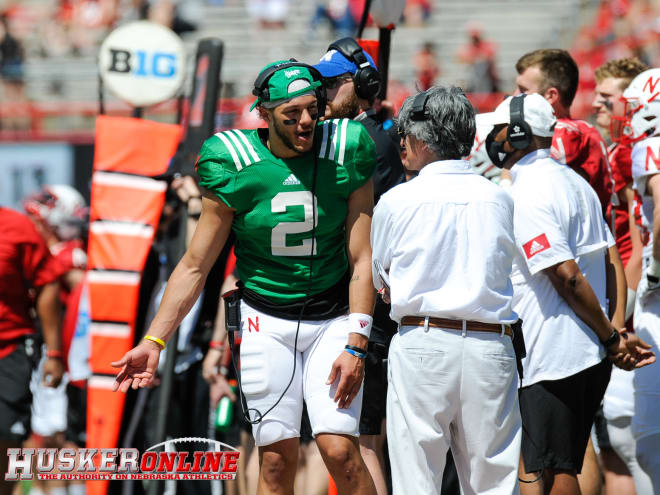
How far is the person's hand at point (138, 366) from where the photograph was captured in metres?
4.19

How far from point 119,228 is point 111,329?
0.72 metres

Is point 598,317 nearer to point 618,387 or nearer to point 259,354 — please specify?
point 618,387

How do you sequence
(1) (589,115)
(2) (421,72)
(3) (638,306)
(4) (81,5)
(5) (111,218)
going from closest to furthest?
(3) (638,306)
(5) (111,218)
(1) (589,115)
(2) (421,72)
(4) (81,5)

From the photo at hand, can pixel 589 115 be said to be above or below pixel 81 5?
below

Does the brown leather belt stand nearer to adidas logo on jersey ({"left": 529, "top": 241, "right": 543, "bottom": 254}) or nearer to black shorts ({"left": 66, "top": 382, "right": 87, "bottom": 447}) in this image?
adidas logo on jersey ({"left": 529, "top": 241, "right": 543, "bottom": 254})

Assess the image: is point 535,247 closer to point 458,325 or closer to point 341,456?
point 458,325

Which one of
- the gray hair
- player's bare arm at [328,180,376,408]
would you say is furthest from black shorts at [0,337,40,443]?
the gray hair

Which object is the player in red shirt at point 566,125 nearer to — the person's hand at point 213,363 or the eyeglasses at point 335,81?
the eyeglasses at point 335,81

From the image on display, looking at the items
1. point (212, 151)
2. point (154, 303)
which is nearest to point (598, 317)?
point (212, 151)

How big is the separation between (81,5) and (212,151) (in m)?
16.2

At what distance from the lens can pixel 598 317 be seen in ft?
15.3

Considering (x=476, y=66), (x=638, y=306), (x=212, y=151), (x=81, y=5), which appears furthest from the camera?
(x=81, y=5)

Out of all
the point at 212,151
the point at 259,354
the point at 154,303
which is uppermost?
the point at 212,151

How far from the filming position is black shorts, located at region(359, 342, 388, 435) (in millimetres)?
5105
